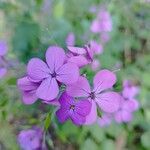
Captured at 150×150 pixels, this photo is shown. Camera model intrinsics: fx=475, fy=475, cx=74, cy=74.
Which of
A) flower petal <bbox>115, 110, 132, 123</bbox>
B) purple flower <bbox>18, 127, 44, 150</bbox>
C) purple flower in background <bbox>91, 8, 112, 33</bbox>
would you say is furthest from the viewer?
purple flower in background <bbox>91, 8, 112, 33</bbox>

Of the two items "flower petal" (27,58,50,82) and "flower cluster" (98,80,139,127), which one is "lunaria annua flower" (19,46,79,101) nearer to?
"flower petal" (27,58,50,82)

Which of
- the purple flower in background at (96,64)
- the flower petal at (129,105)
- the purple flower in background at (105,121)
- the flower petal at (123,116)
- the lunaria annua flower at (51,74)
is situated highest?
the lunaria annua flower at (51,74)

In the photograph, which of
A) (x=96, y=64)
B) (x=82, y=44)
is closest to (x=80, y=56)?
(x=82, y=44)

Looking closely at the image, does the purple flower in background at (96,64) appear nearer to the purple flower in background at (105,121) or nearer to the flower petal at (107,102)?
the purple flower in background at (105,121)

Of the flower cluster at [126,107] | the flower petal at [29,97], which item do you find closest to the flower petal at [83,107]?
the flower petal at [29,97]

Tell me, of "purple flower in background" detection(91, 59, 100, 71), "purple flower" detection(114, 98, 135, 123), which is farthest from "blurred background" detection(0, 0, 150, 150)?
"purple flower" detection(114, 98, 135, 123)

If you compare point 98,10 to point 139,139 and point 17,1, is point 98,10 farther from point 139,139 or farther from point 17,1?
point 139,139

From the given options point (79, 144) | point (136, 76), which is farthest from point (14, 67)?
point (136, 76)

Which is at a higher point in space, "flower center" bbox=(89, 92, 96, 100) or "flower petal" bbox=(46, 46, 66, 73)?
"flower petal" bbox=(46, 46, 66, 73)
